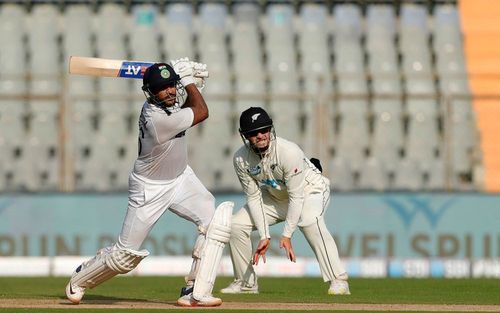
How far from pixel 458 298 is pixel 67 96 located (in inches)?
227

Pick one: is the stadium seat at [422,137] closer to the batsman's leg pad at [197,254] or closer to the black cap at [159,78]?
the batsman's leg pad at [197,254]

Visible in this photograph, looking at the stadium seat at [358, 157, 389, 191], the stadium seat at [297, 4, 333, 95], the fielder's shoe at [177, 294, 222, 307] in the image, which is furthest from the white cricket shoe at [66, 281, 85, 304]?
the stadium seat at [297, 4, 333, 95]

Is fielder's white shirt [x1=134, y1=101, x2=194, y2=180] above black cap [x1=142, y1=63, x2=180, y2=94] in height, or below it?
below

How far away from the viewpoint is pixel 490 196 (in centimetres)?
1269

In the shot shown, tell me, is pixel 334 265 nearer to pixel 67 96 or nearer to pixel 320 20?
pixel 67 96

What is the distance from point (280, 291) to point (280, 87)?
213 inches

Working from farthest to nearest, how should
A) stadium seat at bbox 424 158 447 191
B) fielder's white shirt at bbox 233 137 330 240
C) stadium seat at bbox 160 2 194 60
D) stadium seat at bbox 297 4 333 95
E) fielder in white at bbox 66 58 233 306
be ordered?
1. stadium seat at bbox 160 2 194 60
2. stadium seat at bbox 297 4 333 95
3. stadium seat at bbox 424 158 447 191
4. fielder's white shirt at bbox 233 137 330 240
5. fielder in white at bbox 66 58 233 306

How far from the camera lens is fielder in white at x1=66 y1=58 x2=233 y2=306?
7.41 meters

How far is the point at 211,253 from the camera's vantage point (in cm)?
749

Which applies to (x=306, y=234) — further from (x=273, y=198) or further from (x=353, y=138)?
(x=353, y=138)

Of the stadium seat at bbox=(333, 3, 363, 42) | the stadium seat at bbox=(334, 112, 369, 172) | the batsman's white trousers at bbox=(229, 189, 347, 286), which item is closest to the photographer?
the batsman's white trousers at bbox=(229, 189, 347, 286)

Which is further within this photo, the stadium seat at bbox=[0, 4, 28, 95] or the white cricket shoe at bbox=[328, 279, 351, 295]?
the stadium seat at bbox=[0, 4, 28, 95]

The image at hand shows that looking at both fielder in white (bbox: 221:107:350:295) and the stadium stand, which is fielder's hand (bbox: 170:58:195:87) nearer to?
fielder in white (bbox: 221:107:350:295)

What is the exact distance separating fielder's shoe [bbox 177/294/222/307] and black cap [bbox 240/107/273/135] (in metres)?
1.12
